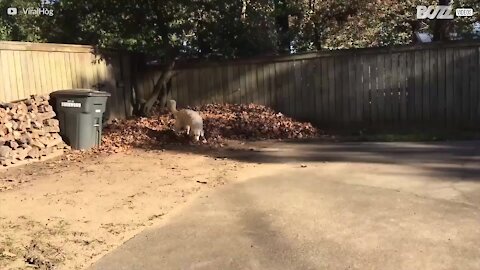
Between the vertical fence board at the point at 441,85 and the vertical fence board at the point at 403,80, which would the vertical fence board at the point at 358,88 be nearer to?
the vertical fence board at the point at 403,80

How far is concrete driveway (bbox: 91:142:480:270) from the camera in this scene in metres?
4.43

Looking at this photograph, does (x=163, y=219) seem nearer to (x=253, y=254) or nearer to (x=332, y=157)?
(x=253, y=254)

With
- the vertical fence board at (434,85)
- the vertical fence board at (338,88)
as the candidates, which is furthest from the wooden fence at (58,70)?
the vertical fence board at (434,85)

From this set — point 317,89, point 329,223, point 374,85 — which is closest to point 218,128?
point 317,89

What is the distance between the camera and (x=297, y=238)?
4.96 meters

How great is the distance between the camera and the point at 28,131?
9133 mm

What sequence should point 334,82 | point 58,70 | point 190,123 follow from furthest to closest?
point 334,82
point 58,70
point 190,123

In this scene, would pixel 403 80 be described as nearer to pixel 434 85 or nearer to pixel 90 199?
pixel 434 85

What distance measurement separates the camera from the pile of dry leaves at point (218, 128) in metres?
11.0

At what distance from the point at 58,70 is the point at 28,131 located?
2.08 metres

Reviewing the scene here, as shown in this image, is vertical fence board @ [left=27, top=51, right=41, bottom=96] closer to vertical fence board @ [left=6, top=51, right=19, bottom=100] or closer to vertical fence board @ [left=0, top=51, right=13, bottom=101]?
vertical fence board @ [left=6, top=51, right=19, bottom=100]

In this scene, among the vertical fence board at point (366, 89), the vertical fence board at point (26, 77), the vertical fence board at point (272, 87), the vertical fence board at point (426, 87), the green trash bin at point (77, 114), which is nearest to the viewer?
the vertical fence board at point (26, 77)

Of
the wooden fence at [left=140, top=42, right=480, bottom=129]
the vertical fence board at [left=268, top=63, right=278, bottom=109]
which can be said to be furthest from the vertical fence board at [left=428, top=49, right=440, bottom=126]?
the vertical fence board at [left=268, top=63, right=278, bottom=109]

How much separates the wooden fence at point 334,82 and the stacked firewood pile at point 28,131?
1.12 metres
